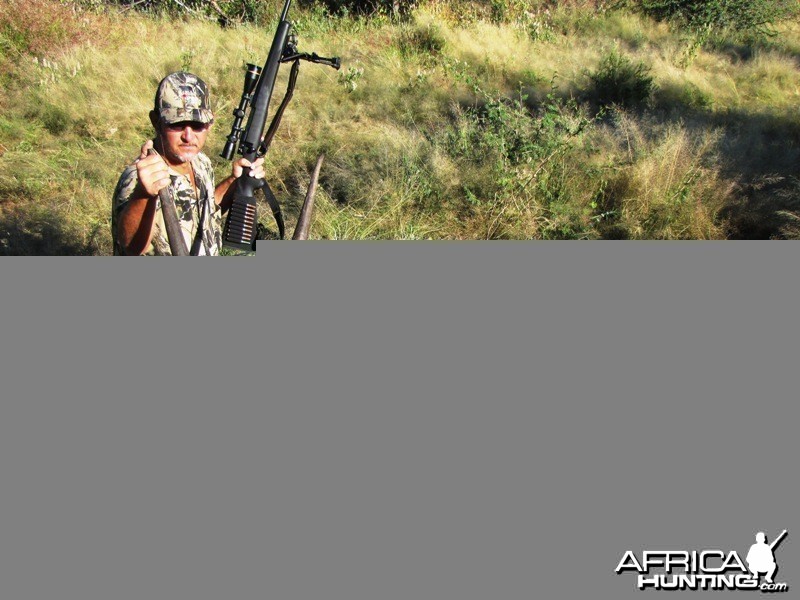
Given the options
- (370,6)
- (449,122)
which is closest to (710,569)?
(449,122)

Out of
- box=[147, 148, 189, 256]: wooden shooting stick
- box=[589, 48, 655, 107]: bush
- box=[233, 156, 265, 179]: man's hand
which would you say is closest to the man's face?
box=[233, 156, 265, 179]: man's hand

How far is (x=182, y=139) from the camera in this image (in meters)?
2.34

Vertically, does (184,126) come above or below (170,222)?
above

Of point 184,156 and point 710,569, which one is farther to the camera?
point 184,156

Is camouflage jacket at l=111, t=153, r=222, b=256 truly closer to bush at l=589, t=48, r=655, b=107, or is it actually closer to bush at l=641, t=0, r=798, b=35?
bush at l=589, t=48, r=655, b=107

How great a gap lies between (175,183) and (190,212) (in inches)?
4.3

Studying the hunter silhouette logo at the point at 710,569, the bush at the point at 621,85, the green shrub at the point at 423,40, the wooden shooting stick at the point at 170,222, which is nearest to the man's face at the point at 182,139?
the wooden shooting stick at the point at 170,222

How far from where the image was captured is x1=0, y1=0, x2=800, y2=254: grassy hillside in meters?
5.42

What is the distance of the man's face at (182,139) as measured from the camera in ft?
7.61

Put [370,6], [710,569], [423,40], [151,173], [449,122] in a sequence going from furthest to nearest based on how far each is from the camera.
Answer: [370,6] < [423,40] < [449,122] < [151,173] < [710,569]

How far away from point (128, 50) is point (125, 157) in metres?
2.42

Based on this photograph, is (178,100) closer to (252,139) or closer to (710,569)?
(252,139)

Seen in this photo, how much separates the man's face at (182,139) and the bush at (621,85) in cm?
599

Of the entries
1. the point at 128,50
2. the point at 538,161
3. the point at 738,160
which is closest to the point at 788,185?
the point at 738,160
